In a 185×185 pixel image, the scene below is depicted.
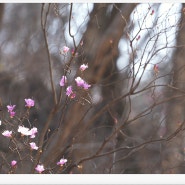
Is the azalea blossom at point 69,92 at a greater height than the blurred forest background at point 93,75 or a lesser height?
lesser

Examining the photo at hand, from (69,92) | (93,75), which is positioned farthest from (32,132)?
(93,75)

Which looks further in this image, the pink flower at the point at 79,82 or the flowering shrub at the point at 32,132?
the pink flower at the point at 79,82

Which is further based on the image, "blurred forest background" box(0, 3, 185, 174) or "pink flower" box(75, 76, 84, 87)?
"blurred forest background" box(0, 3, 185, 174)

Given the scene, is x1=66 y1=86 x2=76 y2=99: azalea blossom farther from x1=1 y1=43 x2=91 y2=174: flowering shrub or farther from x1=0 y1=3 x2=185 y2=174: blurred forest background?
x1=0 y1=3 x2=185 y2=174: blurred forest background

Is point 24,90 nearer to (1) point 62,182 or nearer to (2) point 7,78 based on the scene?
(2) point 7,78

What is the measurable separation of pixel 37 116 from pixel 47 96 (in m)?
0.16

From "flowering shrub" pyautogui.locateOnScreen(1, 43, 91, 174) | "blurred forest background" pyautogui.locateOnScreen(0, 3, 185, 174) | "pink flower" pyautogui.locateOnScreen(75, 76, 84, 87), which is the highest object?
"blurred forest background" pyautogui.locateOnScreen(0, 3, 185, 174)

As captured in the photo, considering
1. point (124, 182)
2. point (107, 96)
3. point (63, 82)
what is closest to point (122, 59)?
point (107, 96)

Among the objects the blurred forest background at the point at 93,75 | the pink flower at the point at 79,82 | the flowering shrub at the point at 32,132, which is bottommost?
the flowering shrub at the point at 32,132

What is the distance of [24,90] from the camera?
105 inches

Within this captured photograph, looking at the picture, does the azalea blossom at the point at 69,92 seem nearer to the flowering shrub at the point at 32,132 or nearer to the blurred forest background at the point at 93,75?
the flowering shrub at the point at 32,132

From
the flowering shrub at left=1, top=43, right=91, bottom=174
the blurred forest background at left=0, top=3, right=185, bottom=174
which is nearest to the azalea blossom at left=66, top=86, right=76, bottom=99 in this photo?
the flowering shrub at left=1, top=43, right=91, bottom=174

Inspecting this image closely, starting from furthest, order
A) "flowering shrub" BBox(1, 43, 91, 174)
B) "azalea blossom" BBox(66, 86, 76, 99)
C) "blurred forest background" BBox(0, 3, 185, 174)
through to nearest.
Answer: "blurred forest background" BBox(0, 3, 185, 174) → "azalea blossom" BBox(66, 86, 76, 99) → "flowering shrub" BBox(1, 43, 91, 174)

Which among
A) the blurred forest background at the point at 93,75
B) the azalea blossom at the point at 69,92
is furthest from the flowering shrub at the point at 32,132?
the blurred forest background at the point at 93,75
